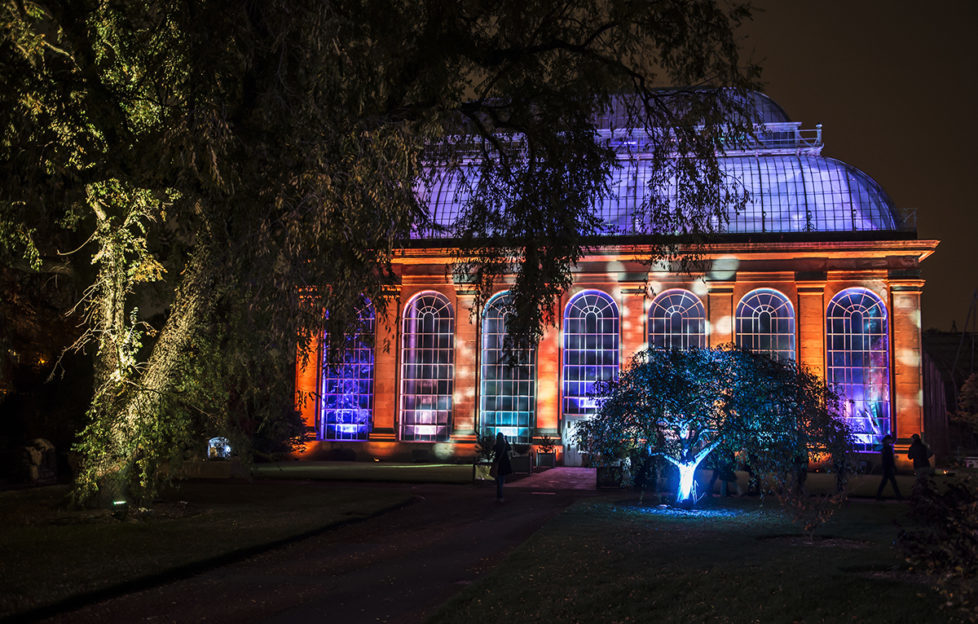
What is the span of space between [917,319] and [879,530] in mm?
24238

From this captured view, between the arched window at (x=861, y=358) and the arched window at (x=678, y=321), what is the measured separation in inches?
204

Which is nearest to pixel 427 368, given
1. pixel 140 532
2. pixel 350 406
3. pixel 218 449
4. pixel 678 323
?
pixel 350 406

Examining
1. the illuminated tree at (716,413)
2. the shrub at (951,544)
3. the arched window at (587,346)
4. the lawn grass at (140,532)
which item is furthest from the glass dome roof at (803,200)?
the shrub at (951,544)

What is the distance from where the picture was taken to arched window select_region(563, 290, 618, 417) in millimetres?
38000

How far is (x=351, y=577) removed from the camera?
10.8 meters

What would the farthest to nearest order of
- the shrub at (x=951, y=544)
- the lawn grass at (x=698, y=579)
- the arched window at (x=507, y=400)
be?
1. the arched window at (x=507, y=400)
2. the lawn grass at (x=698, y=579)
3. the shrub at (x=951, y=544)

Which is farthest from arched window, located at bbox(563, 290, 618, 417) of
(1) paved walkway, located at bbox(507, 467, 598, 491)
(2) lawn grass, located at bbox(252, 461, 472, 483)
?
(2) lawn grass, located at bbox(252, 461, 472, 483)

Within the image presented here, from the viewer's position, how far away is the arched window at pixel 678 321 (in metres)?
37.6

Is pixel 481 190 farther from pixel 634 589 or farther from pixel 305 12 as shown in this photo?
pixel 634 589

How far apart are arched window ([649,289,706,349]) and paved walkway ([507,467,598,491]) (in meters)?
7.45

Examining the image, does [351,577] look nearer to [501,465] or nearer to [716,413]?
[716,413]

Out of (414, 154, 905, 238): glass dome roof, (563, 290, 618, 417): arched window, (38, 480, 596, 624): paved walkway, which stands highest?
(414, 154, 905, 238): glass dome roof

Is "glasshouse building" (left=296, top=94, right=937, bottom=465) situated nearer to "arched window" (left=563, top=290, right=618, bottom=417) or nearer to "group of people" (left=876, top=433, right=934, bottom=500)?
"arched window" (left=563, top=290, right=618, bottom=417)

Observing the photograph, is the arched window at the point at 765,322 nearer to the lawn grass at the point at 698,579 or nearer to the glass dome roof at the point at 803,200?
the glass dome roof at the point at 803,200
